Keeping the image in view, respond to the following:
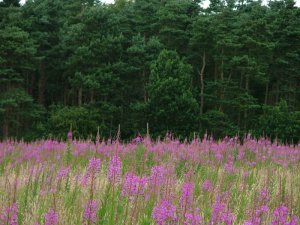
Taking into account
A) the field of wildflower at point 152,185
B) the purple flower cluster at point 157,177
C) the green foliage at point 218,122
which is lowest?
the green foliage at point 218,122

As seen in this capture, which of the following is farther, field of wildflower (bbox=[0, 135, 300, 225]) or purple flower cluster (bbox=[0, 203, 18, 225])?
field of wildflower (bbox=[0, 135, 300, 225])

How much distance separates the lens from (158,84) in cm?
3453

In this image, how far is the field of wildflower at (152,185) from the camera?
3902mm

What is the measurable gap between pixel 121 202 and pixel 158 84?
29772mm

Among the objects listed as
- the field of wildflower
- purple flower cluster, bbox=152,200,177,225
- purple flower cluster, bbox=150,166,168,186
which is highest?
purple flower cluster, bbox=152,200,177,225

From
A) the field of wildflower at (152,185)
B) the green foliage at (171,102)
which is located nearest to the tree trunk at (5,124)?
the green foliage at (171,102)

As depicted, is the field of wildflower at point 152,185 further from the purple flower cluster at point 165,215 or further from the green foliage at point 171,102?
the green foliage at point 171,102

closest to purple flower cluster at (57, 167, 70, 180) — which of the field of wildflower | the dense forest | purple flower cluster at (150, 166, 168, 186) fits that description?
the field of wildflower

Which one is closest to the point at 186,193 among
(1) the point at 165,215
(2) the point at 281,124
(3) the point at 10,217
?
(1) the point at 165,215

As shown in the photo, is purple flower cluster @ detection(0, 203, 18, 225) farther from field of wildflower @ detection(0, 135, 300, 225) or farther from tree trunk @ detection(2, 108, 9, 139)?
tree trunk @ detection(2, 108, 9, 139)

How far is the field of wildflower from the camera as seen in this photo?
3.90m

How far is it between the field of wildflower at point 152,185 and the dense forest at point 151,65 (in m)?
21.7

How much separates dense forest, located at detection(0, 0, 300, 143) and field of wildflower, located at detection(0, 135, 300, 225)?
856 inches

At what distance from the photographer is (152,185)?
5098mm
